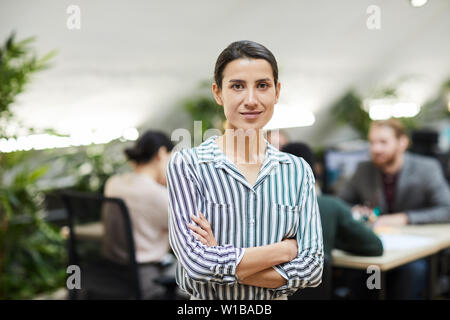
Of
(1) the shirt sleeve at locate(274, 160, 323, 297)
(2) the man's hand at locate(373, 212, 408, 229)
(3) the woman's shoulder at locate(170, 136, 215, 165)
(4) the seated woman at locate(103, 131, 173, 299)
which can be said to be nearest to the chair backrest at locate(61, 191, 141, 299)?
(4) the seated woman at locate(103, 131, 173, 299)

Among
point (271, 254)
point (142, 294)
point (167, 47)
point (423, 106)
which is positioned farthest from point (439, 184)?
point (423, 106)

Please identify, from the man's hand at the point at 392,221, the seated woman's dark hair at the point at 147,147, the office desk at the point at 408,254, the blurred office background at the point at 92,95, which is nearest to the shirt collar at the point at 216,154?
the blurred office background at the point at 92,95

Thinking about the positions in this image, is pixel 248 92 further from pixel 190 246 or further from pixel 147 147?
pixel 147 147

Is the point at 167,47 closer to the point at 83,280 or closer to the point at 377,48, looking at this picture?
the point at 83,280

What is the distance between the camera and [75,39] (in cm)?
355

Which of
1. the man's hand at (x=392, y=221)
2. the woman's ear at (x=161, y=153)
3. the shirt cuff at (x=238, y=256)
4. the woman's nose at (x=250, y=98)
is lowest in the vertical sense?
the shirt cuff at (x=238, y=256)

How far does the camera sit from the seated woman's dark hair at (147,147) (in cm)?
272

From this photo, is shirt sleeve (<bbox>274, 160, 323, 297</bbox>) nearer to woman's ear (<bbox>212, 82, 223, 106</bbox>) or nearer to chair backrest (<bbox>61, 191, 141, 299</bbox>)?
woman's ear (<bbox>212, 82, 223, 106</bbox>)

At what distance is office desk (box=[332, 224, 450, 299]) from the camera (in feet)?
7.11

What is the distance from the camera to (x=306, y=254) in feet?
3.28

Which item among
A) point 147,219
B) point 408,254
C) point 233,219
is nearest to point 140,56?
point 147,219

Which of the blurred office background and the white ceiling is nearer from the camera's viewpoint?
the white ceiling

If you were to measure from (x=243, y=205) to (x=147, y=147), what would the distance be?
181 cm

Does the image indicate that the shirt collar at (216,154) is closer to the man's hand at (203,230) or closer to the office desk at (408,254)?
the man's hand at (203,230)
